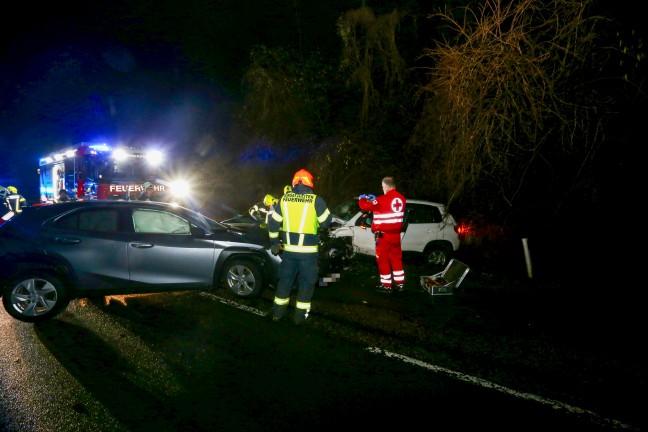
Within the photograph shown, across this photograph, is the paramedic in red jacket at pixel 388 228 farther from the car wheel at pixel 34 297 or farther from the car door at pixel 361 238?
the car wheel at pixel 34 297

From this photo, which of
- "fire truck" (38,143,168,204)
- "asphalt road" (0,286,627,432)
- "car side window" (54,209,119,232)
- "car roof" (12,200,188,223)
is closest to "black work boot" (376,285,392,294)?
"asphalt road" (0,286,627,432)

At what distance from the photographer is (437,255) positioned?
424 inches

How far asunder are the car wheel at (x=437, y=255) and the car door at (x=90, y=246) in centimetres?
653

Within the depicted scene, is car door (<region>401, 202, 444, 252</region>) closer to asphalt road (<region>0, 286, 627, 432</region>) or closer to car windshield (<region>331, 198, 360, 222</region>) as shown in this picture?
car windshield (<region>331, 198, 360, 222</region>)

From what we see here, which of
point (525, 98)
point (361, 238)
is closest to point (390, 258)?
point (361, 238)

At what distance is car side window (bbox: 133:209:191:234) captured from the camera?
6.75 meters

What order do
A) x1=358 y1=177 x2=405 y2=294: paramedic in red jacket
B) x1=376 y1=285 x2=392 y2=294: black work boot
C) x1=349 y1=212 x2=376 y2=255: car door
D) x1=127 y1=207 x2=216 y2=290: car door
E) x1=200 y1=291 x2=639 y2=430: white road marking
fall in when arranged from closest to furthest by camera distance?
x1=200 y1=291 x2=639 y2=430: white road marking → x1=127 y1=207 x2=216 y2=290: car door → x1=358 y1=177 x2=405 y2=294: paramedic in red jacket → x1=376 y1=285 x2=392 y2=294: black work boot → x1=349 y1=212 x2=376 y2=255: car door

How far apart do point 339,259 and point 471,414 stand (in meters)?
4.97

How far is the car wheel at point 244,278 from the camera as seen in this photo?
7.14 m

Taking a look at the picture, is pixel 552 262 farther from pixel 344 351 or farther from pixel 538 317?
pixel 344 351

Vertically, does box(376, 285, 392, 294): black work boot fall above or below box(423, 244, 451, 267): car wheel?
below

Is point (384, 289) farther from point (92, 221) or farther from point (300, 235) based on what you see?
point (92, 221)

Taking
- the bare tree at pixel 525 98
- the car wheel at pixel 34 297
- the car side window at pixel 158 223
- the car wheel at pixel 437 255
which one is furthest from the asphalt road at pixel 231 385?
the car wheel at pixel 437 255

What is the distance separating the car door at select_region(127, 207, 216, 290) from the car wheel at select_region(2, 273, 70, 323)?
89cm
